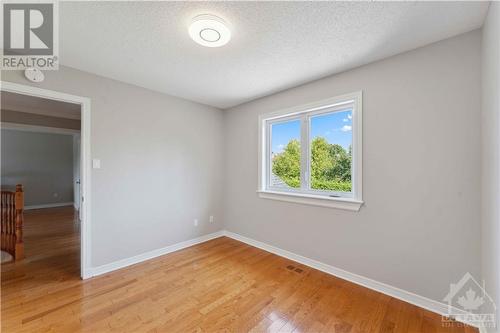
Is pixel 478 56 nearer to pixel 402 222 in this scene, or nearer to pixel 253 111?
pixel 402 222

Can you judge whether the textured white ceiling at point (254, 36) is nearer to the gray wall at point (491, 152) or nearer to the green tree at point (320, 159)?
the gray wall at point (491, 152)

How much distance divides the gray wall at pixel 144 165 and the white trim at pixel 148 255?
2.7 inches

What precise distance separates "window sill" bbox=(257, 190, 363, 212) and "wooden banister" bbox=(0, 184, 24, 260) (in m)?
3.54

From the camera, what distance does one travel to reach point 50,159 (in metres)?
6.51

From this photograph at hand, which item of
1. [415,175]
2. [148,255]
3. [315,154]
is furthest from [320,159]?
[148,255]

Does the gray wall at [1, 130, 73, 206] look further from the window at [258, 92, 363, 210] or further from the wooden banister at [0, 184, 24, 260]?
the window at [258, 92, 363, 210]

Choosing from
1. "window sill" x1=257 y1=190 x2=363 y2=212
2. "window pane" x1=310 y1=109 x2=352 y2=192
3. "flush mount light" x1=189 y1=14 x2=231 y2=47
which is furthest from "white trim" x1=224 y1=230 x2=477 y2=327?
"flush mount light" x1=189 y1=14 x2=231 y2=47

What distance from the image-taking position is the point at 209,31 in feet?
5.38

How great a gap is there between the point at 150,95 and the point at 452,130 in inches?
138

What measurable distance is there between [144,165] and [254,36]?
2.24 m

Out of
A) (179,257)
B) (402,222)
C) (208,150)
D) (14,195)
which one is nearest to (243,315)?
(179,257)

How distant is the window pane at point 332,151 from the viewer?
251 centimetres

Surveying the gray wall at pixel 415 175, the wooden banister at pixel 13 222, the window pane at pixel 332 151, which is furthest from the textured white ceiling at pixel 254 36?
the wooden banister at pixel 13 222

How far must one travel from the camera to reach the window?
239 centimetres
